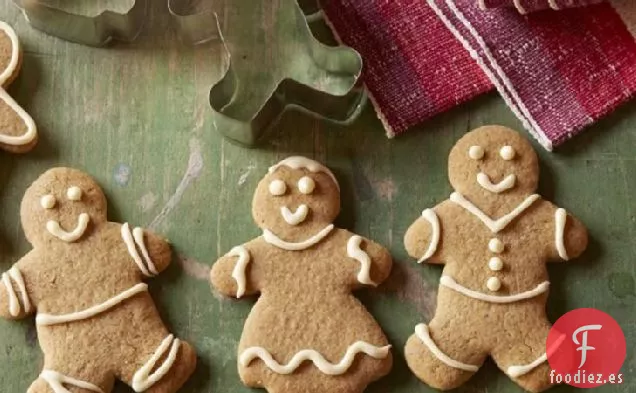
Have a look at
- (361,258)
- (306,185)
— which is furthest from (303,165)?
(361,258)

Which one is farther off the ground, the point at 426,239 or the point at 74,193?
the point at 74,193

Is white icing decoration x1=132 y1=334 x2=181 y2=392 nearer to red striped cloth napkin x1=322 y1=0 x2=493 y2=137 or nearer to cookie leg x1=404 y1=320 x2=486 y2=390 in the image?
cookie leg x1=404 y1=320 x2=486 y2=390

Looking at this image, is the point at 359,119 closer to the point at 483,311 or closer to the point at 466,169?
the point at 466,169

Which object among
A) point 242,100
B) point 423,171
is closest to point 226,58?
point 242,100

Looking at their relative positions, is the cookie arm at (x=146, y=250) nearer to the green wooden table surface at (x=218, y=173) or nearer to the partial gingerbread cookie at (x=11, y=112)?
the green wooden table surface at (x=218, y=173)

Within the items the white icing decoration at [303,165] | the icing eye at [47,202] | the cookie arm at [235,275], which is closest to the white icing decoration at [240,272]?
the cookie arm at [235,275]

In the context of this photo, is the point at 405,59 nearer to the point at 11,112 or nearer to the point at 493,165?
the point at 493,165
